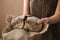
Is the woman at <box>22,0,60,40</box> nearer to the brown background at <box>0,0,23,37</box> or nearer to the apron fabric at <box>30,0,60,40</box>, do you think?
the apron fabric at <box>30,0,60,40</box>

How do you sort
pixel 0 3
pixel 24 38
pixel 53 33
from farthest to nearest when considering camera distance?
1. pixel 0 3
2. pixel 53 33
3. pixel 24 38

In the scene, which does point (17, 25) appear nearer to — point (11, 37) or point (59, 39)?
point (11, 37)

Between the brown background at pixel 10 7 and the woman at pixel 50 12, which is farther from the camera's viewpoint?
the brown background at pixel 10 7

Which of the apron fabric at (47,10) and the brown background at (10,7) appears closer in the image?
the apron fabric at (47,10)

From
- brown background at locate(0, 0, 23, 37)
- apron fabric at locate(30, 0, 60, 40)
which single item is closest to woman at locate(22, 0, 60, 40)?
apron fabric at locate(30, 0, 60, 40)

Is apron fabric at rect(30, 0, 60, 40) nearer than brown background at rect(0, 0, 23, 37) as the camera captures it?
Yes

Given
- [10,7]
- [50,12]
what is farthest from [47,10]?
[10,7]

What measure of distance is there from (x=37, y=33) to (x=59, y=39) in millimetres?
168

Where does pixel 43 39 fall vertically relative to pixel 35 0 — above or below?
below

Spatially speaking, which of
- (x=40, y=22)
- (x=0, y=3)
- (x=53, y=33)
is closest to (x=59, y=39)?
(x=53, y=33)

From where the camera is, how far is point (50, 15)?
717mm

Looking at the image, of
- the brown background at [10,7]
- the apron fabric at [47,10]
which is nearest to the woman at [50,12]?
the apron fabric at [47,10]

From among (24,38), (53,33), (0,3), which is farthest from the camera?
(0,3)

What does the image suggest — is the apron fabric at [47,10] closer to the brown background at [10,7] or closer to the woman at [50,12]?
the woman at [50,12]
